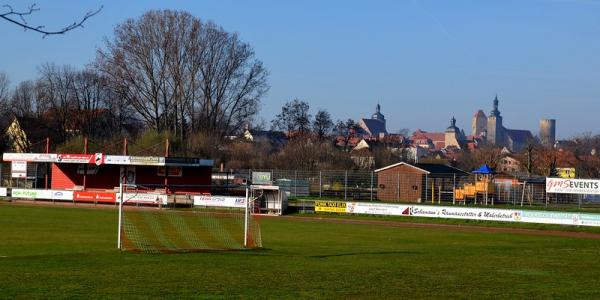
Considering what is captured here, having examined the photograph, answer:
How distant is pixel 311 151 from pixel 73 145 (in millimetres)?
28251

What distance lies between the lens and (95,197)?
6078cm

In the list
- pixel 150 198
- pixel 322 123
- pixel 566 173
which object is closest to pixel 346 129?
pixel 322 123

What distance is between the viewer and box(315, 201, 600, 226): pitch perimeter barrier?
43812 mm

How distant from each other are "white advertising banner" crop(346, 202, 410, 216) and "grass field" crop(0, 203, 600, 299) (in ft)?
54.5

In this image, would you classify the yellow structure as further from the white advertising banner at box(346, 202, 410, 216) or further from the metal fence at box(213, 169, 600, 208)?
the white advertising banner at box(346, 202, 410, 216)

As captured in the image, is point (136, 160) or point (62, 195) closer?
point (62, 195)

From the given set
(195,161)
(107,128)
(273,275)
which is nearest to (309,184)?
(195,161)

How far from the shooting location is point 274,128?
11975 cm

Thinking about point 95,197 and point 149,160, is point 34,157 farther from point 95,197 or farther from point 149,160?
point 149,160

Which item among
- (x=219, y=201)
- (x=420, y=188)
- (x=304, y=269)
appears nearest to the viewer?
(x=304, y=269)

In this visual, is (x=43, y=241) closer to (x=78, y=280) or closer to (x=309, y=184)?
(x=78, y=280)

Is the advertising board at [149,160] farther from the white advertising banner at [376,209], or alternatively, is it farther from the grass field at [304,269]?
the grass field at [304,269]

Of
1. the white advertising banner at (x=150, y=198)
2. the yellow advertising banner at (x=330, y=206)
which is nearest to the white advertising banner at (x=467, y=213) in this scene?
the yellow advertising banner at (x=330, y=206)

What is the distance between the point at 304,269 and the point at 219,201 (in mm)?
36501
